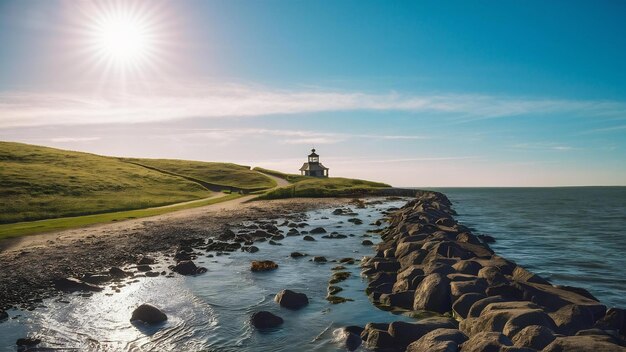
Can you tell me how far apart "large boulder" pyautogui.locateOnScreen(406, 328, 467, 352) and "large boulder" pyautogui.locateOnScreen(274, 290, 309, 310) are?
203 inches

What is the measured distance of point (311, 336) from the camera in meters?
11.9

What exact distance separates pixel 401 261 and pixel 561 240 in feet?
70.8

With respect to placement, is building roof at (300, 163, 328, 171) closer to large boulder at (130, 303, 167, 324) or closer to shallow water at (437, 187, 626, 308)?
shallow water at (437, 187, 626, 308)

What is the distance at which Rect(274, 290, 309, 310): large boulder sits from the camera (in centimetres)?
1448

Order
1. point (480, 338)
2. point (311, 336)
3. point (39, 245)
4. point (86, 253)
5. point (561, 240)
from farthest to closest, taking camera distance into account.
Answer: point (561, 240) → point (39, 245) → point (86, 253) → point (311, 336) → point (480, 338)

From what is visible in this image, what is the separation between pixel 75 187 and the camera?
57.2 m

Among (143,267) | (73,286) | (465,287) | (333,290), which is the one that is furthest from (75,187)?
(465,287)

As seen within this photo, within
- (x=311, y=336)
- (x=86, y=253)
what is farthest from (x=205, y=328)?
(x=86, y=253)

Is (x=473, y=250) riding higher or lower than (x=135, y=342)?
higher

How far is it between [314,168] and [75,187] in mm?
71476

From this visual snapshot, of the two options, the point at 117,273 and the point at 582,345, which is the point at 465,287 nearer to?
the point at 582,345

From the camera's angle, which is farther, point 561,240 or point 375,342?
point 561,240

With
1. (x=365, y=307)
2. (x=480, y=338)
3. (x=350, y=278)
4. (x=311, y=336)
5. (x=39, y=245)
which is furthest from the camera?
(x=39, y=245)

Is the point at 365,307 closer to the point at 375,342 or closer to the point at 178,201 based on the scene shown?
the point at 375,342
